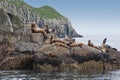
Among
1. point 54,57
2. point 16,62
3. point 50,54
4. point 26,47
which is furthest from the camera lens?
point 26,47

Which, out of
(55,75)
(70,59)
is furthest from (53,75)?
(70,59)

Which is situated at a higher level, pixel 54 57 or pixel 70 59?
pixel 54 57

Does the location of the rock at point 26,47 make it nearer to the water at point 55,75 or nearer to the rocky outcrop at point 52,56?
the rocky outcrop at point 52,56

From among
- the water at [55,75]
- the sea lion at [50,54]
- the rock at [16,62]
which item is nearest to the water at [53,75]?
the water at [55,75]

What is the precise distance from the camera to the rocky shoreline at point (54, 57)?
170 feet

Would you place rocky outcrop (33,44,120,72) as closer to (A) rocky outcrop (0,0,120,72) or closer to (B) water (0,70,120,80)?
(A) rocky outcrop (0,0,120,72)

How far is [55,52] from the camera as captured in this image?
172 feet

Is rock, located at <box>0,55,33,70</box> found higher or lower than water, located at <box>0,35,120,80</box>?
higher

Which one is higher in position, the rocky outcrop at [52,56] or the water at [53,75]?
the rocky outcrop at [52,56]

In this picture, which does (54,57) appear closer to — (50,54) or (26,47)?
(50,54)

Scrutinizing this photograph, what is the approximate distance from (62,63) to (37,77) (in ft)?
25.0

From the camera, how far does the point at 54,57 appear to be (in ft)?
170

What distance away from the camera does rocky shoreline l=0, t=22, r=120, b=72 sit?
51.9m

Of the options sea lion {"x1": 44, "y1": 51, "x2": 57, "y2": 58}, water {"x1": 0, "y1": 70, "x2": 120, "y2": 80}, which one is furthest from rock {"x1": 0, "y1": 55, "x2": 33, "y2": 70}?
water {"x1": 0, "y1": 70, "x2": 120, "y2": 80}
